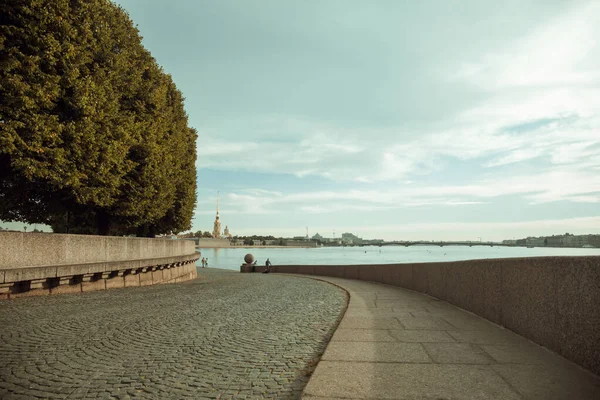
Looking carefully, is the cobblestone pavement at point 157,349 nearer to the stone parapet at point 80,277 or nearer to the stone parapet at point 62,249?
the stone parapet at point 80,277

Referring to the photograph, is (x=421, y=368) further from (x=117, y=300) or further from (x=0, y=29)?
(x=0, y=29)

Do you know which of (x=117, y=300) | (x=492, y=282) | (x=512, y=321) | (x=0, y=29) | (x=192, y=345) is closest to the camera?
(x=192, y=345)

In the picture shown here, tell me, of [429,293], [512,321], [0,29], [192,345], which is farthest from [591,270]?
[0,29]

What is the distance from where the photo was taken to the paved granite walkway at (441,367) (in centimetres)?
388

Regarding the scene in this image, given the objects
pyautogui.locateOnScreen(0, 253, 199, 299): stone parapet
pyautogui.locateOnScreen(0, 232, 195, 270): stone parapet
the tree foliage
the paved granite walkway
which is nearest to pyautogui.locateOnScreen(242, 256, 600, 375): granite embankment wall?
the paved granite walkway

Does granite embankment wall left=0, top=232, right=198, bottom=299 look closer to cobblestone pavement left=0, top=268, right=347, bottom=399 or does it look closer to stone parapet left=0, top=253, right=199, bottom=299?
stone parapet left=0, top=253, right=199, bottom=299

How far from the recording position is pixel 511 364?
189 inches

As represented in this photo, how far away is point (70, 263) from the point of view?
42.0 ft

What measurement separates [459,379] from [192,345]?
379cm

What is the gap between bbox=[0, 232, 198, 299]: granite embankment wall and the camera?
419 inches

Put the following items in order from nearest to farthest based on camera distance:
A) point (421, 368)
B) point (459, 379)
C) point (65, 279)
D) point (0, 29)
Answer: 1. point (459, 379)
2. point (421, 368)
3. point (65, 279)
4. point (0, 29)

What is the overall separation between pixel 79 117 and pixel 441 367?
49.0 ft

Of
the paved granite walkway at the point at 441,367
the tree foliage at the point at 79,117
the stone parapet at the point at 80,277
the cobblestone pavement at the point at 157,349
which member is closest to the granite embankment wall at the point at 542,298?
the paved granite walkway at the point at 441,367

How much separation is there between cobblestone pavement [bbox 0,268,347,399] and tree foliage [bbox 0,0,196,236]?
6.05 meters
